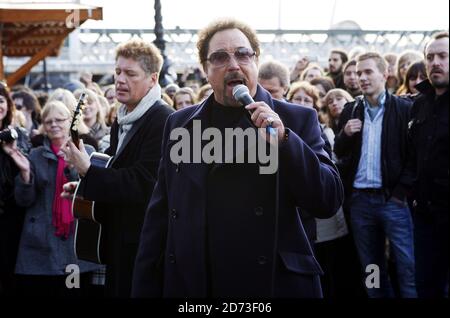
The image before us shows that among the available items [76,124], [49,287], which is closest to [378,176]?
[76,124]

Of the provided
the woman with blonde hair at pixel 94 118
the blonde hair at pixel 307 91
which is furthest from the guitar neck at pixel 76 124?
the woman with blonde hair at pixel 94 118

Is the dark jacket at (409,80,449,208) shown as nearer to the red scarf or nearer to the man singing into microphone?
the man singing into microphone

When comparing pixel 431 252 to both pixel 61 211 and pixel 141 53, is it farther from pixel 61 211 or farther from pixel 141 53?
pixel 61 211

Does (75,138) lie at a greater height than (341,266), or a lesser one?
greater

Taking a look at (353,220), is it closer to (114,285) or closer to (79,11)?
(114,285)

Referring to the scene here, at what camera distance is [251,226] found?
346 centimetres

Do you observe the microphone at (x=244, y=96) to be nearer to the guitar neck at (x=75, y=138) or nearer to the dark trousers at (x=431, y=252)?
the guitar neck at (x=75, y=138)

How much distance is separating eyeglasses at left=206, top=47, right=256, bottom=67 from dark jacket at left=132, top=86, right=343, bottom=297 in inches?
7.1

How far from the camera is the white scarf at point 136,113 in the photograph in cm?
498

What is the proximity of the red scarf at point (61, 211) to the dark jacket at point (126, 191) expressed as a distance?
5.39 feet

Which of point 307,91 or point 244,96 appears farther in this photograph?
point 307,91

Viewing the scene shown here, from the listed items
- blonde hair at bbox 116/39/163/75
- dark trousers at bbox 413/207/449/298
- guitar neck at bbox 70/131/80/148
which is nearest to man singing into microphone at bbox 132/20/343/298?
blonde hair at bbox 116/39/163/75

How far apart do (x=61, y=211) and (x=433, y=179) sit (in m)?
2.81
